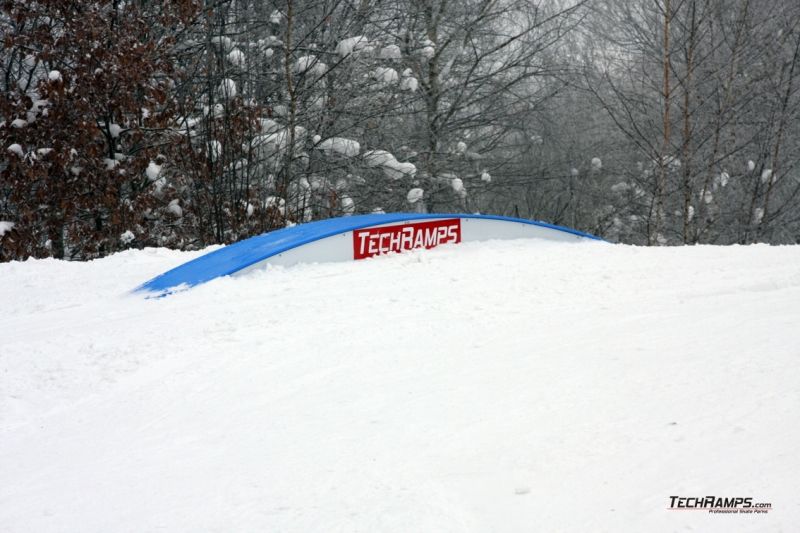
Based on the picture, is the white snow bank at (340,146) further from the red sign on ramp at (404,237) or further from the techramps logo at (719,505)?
the techramps logo at (719,505)

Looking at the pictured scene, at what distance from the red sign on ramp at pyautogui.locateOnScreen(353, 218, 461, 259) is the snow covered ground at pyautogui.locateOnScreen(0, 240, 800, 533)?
0.99 m

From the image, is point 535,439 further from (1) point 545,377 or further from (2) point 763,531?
(2) point 763,531

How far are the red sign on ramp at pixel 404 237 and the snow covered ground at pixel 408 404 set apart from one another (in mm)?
987

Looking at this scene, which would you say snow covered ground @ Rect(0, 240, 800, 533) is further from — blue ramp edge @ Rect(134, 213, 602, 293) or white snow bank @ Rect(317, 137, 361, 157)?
white snow bank @ Rect(317, 137, 361, 157)

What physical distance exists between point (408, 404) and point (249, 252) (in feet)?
9.55

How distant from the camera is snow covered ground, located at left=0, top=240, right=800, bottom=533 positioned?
206 centimetres

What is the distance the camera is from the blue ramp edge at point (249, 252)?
4934 mm

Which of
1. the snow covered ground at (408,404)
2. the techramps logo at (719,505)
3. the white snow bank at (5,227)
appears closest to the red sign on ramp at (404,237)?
the snow covered ground at (408,404)

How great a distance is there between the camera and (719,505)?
192 cm

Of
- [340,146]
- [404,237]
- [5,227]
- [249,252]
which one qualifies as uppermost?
[340,146]

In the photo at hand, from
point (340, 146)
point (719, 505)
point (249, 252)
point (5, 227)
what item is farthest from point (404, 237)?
point (340, 146)

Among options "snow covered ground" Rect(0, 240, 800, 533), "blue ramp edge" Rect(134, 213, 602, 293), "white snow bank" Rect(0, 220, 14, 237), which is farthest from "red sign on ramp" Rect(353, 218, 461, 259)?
"white snow bank" Rect(0, 220, 14, 237)

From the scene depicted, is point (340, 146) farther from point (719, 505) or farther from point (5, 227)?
point (719, 505)

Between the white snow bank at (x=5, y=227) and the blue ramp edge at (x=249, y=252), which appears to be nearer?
the blue ramp edge at (x=249, y=252)
